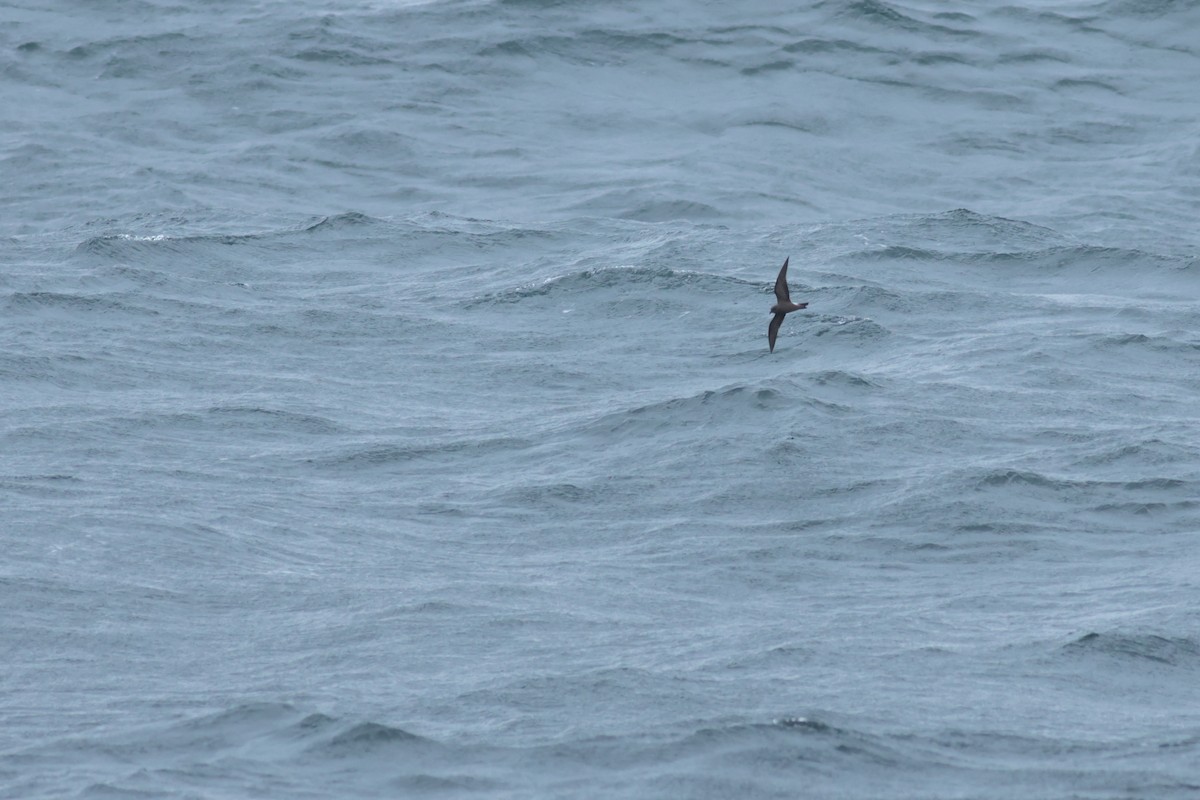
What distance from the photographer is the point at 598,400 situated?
27234 mm

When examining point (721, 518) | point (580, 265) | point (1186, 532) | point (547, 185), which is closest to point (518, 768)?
point (721, 518)

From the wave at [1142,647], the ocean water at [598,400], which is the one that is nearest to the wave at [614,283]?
the ocean water at [598,400]

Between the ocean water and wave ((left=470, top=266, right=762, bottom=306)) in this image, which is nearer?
the ocean water

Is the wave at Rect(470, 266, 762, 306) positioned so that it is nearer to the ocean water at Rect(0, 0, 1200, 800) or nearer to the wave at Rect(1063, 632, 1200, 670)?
the ocean water at Rect(0, 0, 1200, 800)

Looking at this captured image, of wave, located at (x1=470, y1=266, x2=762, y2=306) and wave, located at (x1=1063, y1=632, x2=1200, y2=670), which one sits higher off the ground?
wave, located at (x1=1063, y1=632, x2=1200, y2=670)

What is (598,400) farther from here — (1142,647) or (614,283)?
(1142,647)

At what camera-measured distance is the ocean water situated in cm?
1908

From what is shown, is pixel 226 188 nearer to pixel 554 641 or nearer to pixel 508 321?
pixel 508 321

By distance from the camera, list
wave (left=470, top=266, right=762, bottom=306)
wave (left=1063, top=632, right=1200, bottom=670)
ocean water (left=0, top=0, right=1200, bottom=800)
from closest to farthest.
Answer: ocean water (left=0, top=0, right=1200, bottom=800) < wave (left=1063, top=632, right=1200, bottom=670) < wave (left=470, top=266, right=762, bottom=306)

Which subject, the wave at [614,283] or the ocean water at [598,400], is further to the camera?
the wave at [614,283]

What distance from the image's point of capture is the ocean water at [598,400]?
1908 centimetres

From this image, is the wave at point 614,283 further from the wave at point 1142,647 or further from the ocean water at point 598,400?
the wave at point 1142,647

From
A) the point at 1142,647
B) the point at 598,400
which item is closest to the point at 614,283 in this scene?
the point at 598,400

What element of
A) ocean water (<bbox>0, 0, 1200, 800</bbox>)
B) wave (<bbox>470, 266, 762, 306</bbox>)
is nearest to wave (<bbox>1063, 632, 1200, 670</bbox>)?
ocean water (<bbox>0, 0, 1200, 800</bbox>)
